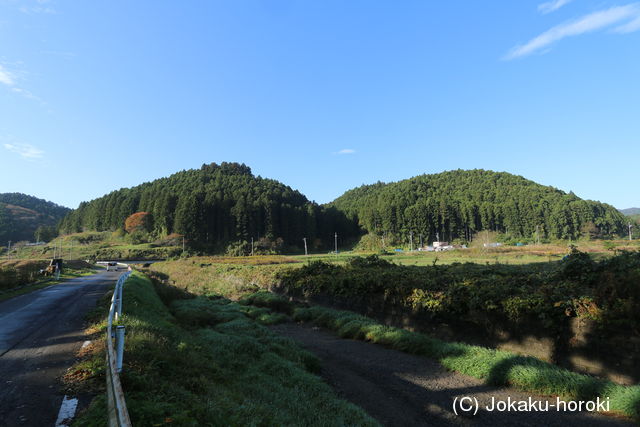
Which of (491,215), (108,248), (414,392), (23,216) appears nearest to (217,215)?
(108,248)

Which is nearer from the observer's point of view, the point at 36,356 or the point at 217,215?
the point at 36,356

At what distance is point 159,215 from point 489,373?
10942 cm

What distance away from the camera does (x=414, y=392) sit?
7.98 m

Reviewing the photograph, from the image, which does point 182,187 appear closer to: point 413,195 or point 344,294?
point 413,195

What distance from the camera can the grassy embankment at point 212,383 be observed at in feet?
13.4

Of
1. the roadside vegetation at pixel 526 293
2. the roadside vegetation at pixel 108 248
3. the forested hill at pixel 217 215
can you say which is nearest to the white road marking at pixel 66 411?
the roadside vegetation at pixel 526 293

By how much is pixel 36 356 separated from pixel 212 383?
3.74 metres

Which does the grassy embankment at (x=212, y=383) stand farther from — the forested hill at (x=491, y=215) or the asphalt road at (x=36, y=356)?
the forested hill at (x=491, y=215)

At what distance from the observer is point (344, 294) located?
18375 mm

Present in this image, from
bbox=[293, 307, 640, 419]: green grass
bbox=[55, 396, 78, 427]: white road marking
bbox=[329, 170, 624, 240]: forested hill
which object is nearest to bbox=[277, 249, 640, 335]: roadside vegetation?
bbox=[293, 307, 640, 419]: green grass

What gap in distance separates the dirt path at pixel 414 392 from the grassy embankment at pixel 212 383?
1011mm

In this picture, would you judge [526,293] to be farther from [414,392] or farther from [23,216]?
[23,216]

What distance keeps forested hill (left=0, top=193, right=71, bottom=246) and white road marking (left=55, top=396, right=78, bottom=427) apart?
153398 mm

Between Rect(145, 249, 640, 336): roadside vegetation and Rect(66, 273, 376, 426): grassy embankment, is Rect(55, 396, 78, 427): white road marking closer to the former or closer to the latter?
Rect(66, 273, 376, 426): grassy embankment
